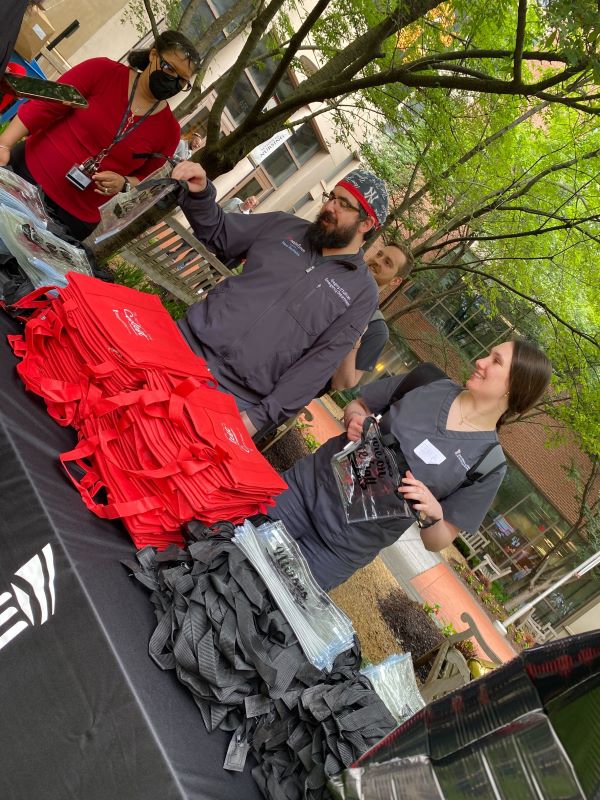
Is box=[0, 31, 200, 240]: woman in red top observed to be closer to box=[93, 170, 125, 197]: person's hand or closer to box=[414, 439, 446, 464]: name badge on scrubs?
box=[93, 170, 125, 197]: person's hand

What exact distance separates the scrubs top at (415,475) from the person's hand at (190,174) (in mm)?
1178

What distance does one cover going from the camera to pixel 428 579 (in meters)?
9.77

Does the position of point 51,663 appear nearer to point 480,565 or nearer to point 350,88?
point 350,88

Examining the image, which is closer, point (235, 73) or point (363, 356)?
point (363, 356)

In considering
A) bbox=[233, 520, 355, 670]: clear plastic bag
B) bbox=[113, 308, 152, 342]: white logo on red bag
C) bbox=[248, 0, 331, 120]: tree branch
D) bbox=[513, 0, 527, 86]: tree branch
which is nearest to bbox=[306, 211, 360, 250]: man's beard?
bbox=[113, 308, 152, 342]: white logo on red bag

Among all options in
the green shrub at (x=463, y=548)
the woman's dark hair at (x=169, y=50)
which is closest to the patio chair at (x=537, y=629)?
the green shrub at (x=463, y=548)

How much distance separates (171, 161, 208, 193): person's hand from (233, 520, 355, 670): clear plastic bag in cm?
136

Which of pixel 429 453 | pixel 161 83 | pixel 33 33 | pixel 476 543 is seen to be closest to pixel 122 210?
pixel 161 83

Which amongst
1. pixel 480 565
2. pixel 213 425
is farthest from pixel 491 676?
pixel 480 565

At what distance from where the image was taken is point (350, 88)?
3.88 meters

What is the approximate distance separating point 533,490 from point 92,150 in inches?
616

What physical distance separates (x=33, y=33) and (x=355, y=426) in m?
9.31

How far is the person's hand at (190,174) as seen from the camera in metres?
2.07

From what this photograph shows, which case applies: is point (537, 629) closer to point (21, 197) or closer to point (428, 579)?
point (428, 579)
